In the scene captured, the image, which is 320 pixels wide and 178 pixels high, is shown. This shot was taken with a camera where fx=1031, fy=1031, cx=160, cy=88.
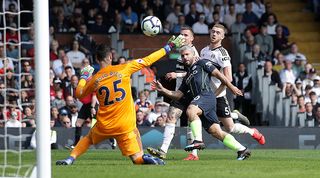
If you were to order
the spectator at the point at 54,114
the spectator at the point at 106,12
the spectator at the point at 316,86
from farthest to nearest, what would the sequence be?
the spectator at the point at 106,12, the spectator at the point at 316,86, the spectator at the point at 54,114

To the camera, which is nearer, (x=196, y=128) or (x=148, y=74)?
(x=196, y=128)

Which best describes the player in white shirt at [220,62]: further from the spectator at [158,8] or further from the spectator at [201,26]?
the spectator at [158,8]

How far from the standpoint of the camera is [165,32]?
2564 centimetres

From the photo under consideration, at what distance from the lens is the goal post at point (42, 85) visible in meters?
10.9

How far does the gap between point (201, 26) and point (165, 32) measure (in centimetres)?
108

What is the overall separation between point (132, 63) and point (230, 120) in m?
3.05

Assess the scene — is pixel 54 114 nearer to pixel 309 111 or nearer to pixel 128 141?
pixel 309 111

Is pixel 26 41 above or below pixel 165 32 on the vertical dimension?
below

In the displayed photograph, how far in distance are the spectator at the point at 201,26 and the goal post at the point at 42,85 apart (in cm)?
1528

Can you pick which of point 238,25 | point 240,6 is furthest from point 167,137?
point 240,6

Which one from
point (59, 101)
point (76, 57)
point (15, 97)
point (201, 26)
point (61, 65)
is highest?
point (201, 26)

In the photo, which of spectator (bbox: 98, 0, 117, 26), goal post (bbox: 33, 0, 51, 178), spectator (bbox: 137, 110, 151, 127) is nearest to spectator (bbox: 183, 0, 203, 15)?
spectator (bbox: 98, 0, 117, 26)

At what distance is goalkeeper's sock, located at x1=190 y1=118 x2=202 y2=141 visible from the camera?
1474 cm

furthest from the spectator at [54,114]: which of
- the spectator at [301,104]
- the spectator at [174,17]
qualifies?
the spectator at [301,104]
